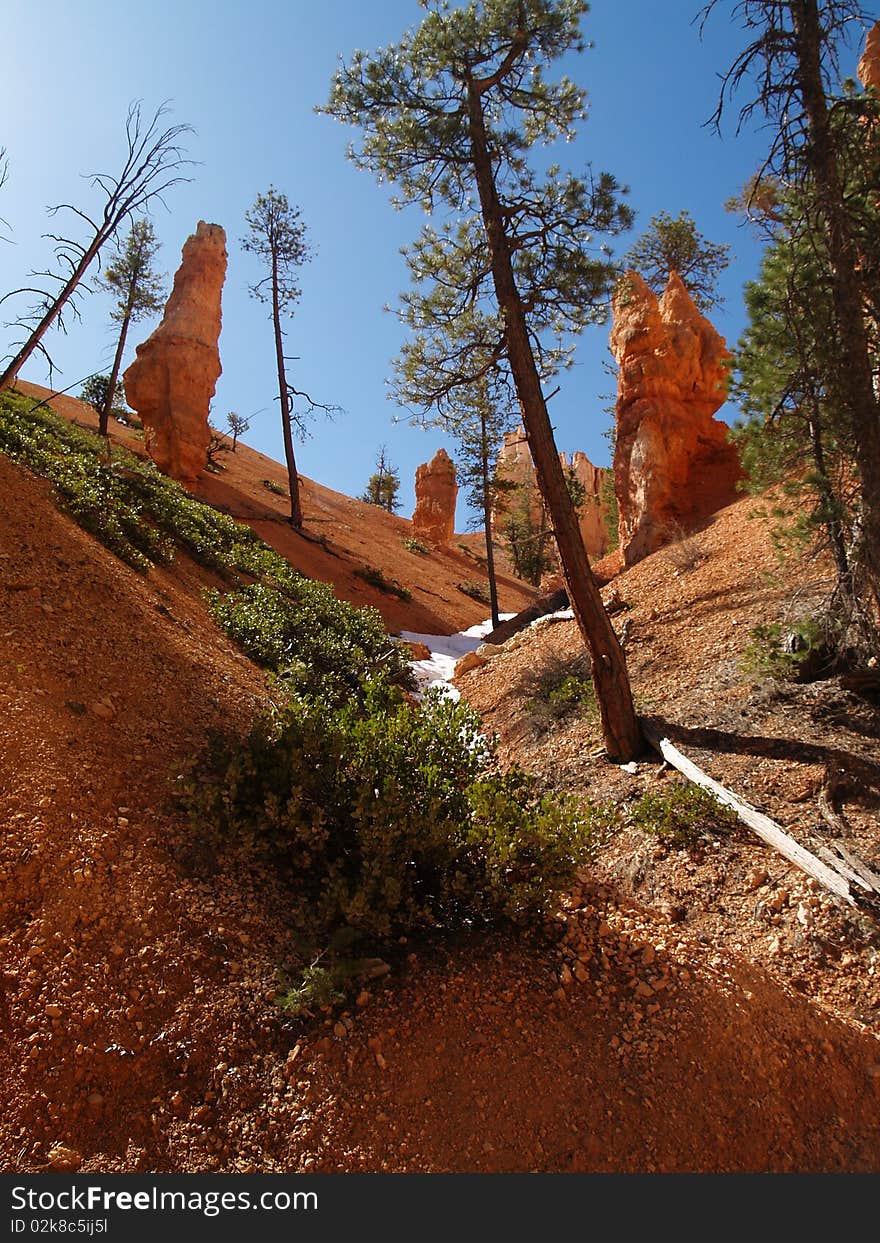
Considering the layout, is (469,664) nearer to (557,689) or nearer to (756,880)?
(557,689)

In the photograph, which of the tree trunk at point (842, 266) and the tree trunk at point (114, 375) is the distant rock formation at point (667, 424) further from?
the tree trunk at point (114, 375)

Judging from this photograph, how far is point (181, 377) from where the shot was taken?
1003 inches

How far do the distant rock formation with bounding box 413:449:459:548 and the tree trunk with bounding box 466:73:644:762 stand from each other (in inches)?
1357

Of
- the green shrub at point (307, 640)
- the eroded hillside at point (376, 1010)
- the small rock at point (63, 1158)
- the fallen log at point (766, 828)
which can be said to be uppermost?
the fallen log at point (766, 828)

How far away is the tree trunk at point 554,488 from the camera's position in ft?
26.8

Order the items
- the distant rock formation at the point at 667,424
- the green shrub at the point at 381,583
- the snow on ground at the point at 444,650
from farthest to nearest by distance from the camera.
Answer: the green shrub at the point at 381,583, the distant rock formation at the point at 667,424, the snow on ground at the point at 444,650

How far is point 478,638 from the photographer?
72.7 feet

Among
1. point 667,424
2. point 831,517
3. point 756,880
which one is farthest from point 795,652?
point 667,424

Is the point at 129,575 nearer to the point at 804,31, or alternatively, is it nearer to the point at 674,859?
the point at 674,859

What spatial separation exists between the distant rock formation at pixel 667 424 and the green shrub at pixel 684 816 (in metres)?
10.9

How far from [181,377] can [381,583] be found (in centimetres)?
1139

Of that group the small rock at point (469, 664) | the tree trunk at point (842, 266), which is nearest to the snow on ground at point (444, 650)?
the small rock at point (469, 664)

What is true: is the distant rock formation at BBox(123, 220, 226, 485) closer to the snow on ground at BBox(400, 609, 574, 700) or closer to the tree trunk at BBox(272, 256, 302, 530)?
the tree trunk at BBox(272, 256, 302, 530)

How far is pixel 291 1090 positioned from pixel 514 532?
115 ft
